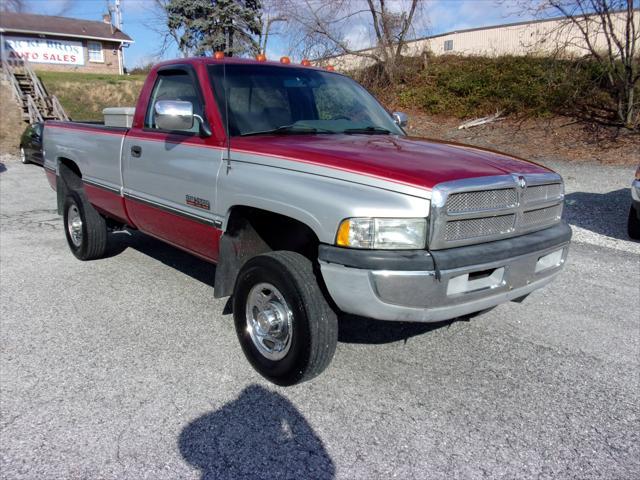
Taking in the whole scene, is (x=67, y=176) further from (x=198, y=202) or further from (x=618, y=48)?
(x=618, y=48)

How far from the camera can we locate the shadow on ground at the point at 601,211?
7879 mm

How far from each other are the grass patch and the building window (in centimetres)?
1345

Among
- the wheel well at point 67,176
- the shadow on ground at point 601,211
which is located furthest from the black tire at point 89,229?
the shadow on ground at point 601,211

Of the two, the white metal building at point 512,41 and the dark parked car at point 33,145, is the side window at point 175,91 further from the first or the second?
the white metal building at point 512,41

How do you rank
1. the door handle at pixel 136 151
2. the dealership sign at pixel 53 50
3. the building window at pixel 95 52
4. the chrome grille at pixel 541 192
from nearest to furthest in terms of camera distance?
the chrome grille at pixel 541 192
the door handle at pixel 136 151
the dealership sign at pixel 53 50
the building window at pixel 95 52

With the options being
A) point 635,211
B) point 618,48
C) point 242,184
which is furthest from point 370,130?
point 618,48

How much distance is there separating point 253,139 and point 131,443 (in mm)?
1963

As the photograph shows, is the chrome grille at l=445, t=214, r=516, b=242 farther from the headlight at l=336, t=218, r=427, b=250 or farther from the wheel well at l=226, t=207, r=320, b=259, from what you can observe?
the wheel well at l=226, t=207, r=320, b=259

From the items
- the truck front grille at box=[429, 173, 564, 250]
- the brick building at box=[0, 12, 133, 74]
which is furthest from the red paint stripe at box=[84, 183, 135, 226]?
the brick building at box=[0, 12, 133, 74]

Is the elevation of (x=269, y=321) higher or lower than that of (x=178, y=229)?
lower

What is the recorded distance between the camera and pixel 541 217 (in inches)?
138

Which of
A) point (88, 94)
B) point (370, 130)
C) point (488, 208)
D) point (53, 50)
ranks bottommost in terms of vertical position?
point (488, 208)

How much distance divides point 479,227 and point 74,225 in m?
4.68

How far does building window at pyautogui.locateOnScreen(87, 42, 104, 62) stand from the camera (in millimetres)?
39969
